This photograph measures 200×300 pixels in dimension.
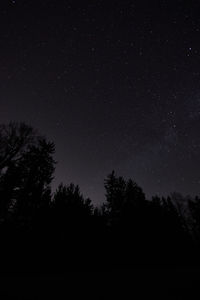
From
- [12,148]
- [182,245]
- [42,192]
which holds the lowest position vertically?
[182,245]

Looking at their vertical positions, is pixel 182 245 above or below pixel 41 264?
above

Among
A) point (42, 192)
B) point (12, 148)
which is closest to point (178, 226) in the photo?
point (42, 192)

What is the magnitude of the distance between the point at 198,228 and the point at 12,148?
4110 centimetres

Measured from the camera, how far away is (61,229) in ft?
71.3

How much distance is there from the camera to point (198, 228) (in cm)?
4275

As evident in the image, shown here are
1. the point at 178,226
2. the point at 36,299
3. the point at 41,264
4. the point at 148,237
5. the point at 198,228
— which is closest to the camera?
the point at 36,299

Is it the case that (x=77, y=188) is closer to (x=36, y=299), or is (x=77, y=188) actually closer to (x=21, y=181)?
(x=21, y=181)

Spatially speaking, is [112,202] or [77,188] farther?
[112,202]

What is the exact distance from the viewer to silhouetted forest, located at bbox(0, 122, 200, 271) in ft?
64.4

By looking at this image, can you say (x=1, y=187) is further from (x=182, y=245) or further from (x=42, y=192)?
(x=182, y=245)

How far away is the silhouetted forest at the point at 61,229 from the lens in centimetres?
1964

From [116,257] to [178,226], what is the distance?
47.3ft

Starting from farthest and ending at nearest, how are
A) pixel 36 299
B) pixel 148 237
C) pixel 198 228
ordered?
pixel 198 228 → pixel 148 237 → pixel 36 299

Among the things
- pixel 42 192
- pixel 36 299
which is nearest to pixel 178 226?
pixel 42 192
